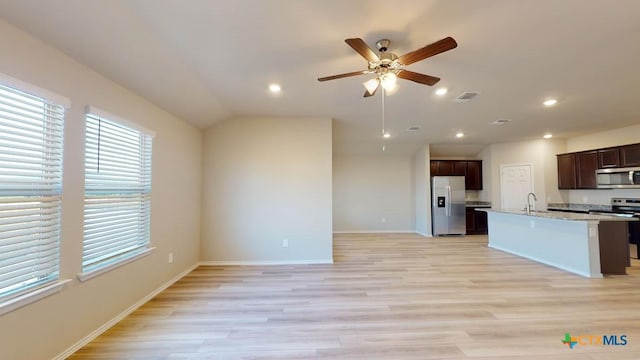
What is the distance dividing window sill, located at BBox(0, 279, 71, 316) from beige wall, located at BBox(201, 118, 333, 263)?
253cm

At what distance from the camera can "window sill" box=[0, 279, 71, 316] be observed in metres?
1.67

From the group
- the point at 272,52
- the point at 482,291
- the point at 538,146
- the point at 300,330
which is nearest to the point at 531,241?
the point at 482,291

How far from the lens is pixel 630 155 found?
207 inches

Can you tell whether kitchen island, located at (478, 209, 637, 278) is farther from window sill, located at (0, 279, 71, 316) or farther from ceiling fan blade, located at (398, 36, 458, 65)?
window sill, located at (0, 279, 71, 316)

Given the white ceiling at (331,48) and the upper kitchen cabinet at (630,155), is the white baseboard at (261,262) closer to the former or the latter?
the white ceiling at (331,48)

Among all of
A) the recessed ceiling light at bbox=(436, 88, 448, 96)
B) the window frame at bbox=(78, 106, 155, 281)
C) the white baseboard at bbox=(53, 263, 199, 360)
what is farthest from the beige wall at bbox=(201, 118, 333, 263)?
the recessed ceiling light at bbox=(436, 88, 448, 96)

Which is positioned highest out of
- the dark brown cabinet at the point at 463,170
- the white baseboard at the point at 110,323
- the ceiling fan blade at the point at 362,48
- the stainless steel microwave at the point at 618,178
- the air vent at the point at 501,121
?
the air vent at the point at 501,121

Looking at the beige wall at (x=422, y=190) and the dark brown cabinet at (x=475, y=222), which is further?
the dark brown cabinet at (x=475, y=222)

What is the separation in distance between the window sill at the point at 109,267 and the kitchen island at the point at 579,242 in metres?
5.72

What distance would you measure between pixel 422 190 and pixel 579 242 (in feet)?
12.2

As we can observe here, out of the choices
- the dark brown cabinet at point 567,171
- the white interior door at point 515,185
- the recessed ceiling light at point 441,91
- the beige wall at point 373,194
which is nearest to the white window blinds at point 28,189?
the recessed ceiling light at point 441,91

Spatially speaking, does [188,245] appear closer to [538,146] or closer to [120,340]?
[120,340]

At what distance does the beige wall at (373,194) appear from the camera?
8.06 meters

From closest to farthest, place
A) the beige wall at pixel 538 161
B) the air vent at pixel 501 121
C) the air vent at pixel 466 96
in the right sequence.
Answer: the air vent at pixel 466 96, the air vent at pixel 501 121, the beige wall at pixel 538 161
